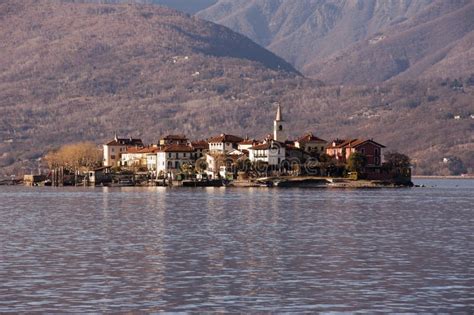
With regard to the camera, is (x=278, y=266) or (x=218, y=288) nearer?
(x=218, y=288)

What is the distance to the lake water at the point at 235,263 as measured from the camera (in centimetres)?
4788

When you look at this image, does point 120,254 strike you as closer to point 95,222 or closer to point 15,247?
point 15,247

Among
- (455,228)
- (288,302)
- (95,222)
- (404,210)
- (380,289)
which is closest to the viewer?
(288,302)

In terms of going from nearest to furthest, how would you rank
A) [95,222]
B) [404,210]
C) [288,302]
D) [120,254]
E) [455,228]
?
[288,302] < [120,254] < [455,228] < [95,222] < [404,210]

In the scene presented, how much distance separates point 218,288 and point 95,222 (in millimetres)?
43972

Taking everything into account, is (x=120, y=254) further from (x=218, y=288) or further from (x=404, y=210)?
(x=404, y=210)

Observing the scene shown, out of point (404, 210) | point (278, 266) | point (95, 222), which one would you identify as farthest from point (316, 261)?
point (404, 210)

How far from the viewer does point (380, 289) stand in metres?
51.0

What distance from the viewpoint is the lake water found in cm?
4788

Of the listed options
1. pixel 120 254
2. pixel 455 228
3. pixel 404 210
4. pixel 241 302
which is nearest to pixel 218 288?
pixel 241 302

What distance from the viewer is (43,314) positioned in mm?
44688

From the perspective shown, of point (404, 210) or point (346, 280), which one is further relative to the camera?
point (404, 210)

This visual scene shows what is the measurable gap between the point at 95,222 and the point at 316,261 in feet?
117

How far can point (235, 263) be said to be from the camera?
2395 inches
